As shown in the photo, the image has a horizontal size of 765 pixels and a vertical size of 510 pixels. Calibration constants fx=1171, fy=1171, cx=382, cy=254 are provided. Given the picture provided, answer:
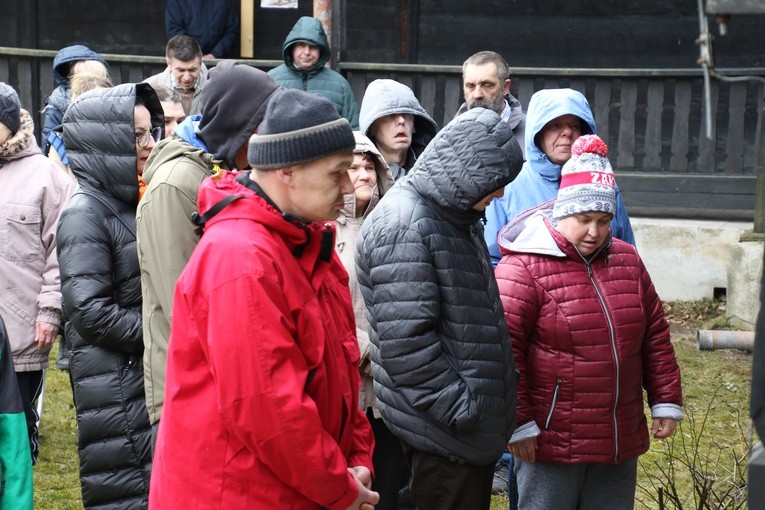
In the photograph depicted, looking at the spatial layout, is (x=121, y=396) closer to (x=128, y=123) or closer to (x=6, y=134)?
(x=128, y=123)

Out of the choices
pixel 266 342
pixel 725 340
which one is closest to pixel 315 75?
pixel 725 340

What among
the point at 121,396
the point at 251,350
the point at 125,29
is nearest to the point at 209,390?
the point at 251,350

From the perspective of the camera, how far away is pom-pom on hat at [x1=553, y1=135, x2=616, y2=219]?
4148mm

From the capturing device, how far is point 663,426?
439 cm

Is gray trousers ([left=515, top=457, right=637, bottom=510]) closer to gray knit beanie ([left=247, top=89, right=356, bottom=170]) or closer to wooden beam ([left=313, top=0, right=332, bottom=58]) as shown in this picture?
gray knit beanie ([left=247, top=89, right=356, bottom=170])

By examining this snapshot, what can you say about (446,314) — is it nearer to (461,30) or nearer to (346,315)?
(346,315)

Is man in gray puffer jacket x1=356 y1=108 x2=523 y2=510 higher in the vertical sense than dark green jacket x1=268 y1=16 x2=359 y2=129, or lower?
lower

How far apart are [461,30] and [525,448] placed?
8.11m

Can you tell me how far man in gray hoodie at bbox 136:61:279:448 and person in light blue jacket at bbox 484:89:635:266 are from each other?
6.09 feet

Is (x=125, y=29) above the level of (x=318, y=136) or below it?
above

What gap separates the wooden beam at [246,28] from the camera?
1160 centimetres

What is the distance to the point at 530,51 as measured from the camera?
11.5m

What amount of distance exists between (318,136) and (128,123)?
4.87 feet

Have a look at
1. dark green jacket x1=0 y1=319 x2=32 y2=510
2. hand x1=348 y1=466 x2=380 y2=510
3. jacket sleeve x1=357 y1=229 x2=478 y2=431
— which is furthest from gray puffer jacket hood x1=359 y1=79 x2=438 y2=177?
hand x1=348 y1=466 x2=380 y2=510
